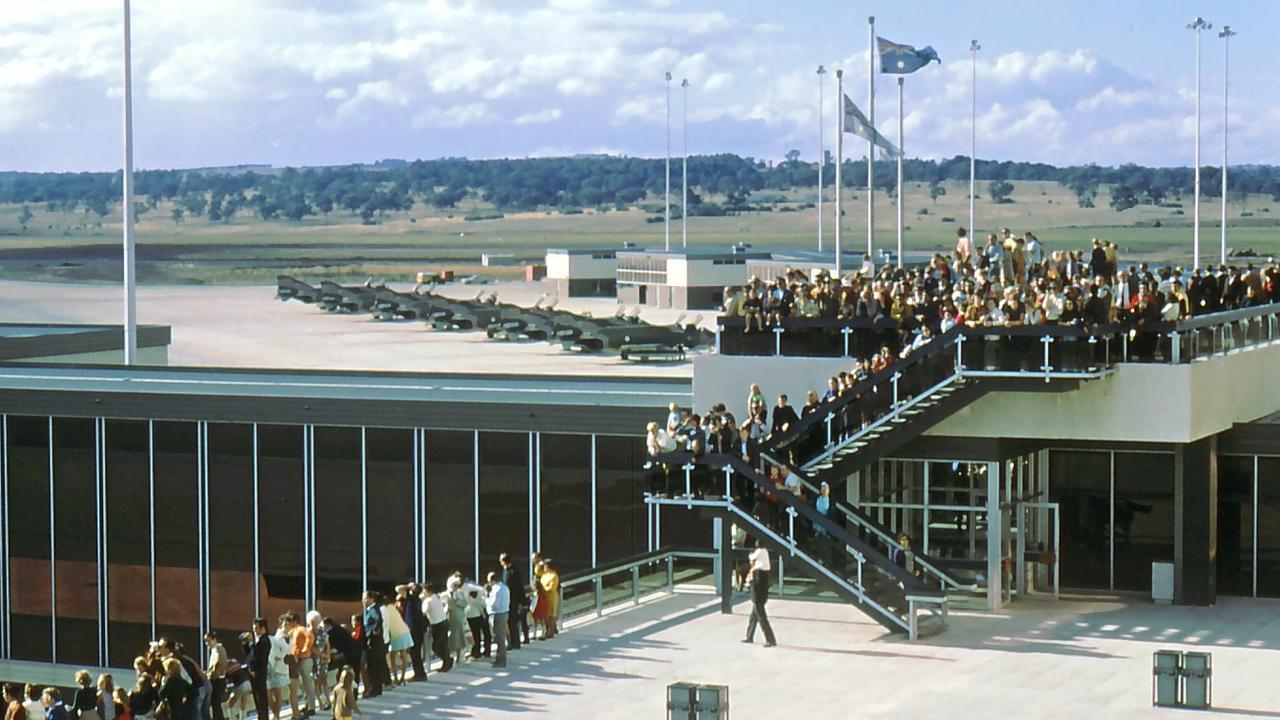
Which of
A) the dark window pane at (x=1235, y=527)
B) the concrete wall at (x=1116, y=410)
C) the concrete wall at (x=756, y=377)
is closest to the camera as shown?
the concrete wall at (x=1116, y=410)

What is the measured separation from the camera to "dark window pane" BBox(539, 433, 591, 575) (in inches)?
1596

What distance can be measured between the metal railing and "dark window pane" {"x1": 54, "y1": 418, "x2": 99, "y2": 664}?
12576 millimetres

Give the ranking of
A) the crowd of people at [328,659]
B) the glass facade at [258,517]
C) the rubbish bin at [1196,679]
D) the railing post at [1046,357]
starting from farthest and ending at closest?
the glass facade at [258,517] → the railing post at [1046,357] → the rubbish bin at [1196,679] → the crowd of people at [328,659]

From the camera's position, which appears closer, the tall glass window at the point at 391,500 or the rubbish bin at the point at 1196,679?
the rubbish bin at the point at 1196,679

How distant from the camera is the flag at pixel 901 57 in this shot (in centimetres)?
5672

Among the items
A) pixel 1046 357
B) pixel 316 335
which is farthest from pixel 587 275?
pixel 1046 357

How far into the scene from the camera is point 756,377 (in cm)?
3816

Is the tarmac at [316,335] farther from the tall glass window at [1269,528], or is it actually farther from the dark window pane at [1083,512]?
the tall glass window at [1269,528]

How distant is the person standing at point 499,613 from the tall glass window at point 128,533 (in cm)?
1378

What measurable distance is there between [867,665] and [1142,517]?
9786 mm

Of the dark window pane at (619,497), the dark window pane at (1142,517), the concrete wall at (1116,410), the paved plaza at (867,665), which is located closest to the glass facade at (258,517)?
the dark window pane at (619,497)

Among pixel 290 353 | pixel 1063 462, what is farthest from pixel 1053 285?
pixel 290 353

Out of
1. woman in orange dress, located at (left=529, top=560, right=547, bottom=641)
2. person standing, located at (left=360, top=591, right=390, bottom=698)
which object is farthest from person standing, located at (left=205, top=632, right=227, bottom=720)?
woman in orange dress, located at (left=529, top=560, right=547, bottom=641)

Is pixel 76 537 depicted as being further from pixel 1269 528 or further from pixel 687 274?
pixel 687 274
